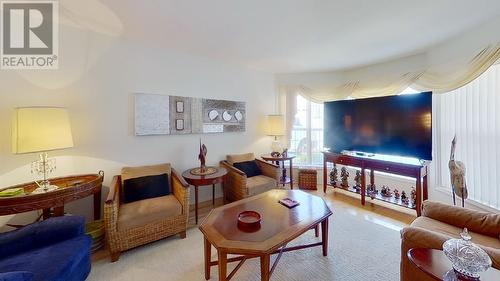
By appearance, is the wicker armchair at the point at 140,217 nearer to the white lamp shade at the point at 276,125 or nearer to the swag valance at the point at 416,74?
the white lamp shade at the point at 276,125

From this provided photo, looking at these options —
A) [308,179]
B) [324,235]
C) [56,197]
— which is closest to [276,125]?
[308,179]

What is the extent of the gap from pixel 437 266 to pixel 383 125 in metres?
2.51

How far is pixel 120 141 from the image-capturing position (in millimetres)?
2734

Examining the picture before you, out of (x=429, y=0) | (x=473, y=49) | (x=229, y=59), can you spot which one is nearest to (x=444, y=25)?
(x=473, y=49)

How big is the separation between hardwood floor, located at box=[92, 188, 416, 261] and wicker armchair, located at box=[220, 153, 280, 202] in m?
0.43

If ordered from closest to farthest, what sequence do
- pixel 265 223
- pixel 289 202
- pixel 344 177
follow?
pixel 265 223 → pixel 289 202 → pixel 344 177

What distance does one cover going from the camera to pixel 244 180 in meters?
2.98

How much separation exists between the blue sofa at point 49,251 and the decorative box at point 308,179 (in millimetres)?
3483

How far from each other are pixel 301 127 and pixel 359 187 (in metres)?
1.69

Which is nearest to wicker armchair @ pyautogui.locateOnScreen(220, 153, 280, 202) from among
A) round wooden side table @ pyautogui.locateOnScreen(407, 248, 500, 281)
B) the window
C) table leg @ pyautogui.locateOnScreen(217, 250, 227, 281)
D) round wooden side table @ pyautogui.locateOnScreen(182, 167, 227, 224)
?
round wooden side table @ pyautogui.locateOnScreen(182, 167, 227, 224)

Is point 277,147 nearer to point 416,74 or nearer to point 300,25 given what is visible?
point 300,25

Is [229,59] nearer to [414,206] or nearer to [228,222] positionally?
[228,222]

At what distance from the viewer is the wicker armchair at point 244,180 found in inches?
119

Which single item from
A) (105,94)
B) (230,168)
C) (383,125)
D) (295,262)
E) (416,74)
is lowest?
(295,262)
